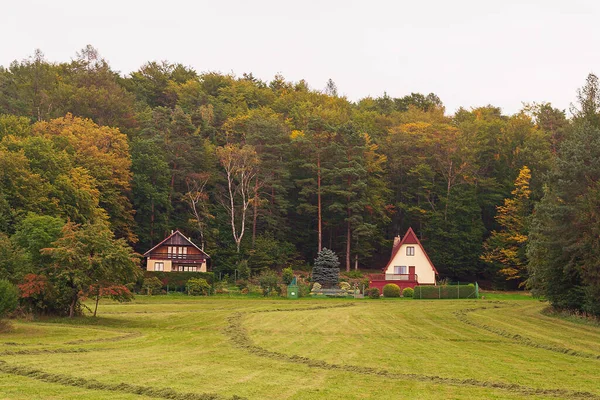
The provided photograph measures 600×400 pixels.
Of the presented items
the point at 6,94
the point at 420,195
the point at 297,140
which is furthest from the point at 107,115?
the point at 420,195

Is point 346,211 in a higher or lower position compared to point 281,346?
higher

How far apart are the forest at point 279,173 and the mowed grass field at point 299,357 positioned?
33.0m

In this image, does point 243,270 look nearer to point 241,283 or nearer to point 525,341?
point 241,283

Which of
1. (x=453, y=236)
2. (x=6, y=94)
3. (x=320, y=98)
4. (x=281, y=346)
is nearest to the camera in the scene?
(x=281, y=346)

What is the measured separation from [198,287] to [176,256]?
37.0ft

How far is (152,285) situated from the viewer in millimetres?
68688

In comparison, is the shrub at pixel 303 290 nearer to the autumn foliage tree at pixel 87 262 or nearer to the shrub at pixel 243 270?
the shrub at pixel 243 270

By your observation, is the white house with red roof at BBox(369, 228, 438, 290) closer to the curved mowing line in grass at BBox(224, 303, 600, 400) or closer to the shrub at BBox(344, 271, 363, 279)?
the shrub at BBox(344, 271, 363, 279)

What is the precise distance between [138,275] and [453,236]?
54597mm

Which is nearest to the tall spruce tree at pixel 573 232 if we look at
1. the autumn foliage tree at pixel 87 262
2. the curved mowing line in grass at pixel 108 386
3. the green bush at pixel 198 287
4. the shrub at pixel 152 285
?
the autumn foliage tree at pixel 87 262

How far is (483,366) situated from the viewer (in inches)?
932

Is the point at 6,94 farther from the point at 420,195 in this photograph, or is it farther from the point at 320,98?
the point at 420,195

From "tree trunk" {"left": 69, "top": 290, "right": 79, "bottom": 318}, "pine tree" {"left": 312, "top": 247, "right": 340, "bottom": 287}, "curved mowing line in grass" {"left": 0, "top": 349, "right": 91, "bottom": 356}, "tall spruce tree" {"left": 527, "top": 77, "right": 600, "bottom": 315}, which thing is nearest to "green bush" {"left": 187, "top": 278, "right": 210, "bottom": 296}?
"pine tree" {"left": 312, "top": 247, "right": 340, "bottom": 287}

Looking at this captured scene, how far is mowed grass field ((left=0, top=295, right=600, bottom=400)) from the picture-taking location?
1856cm
